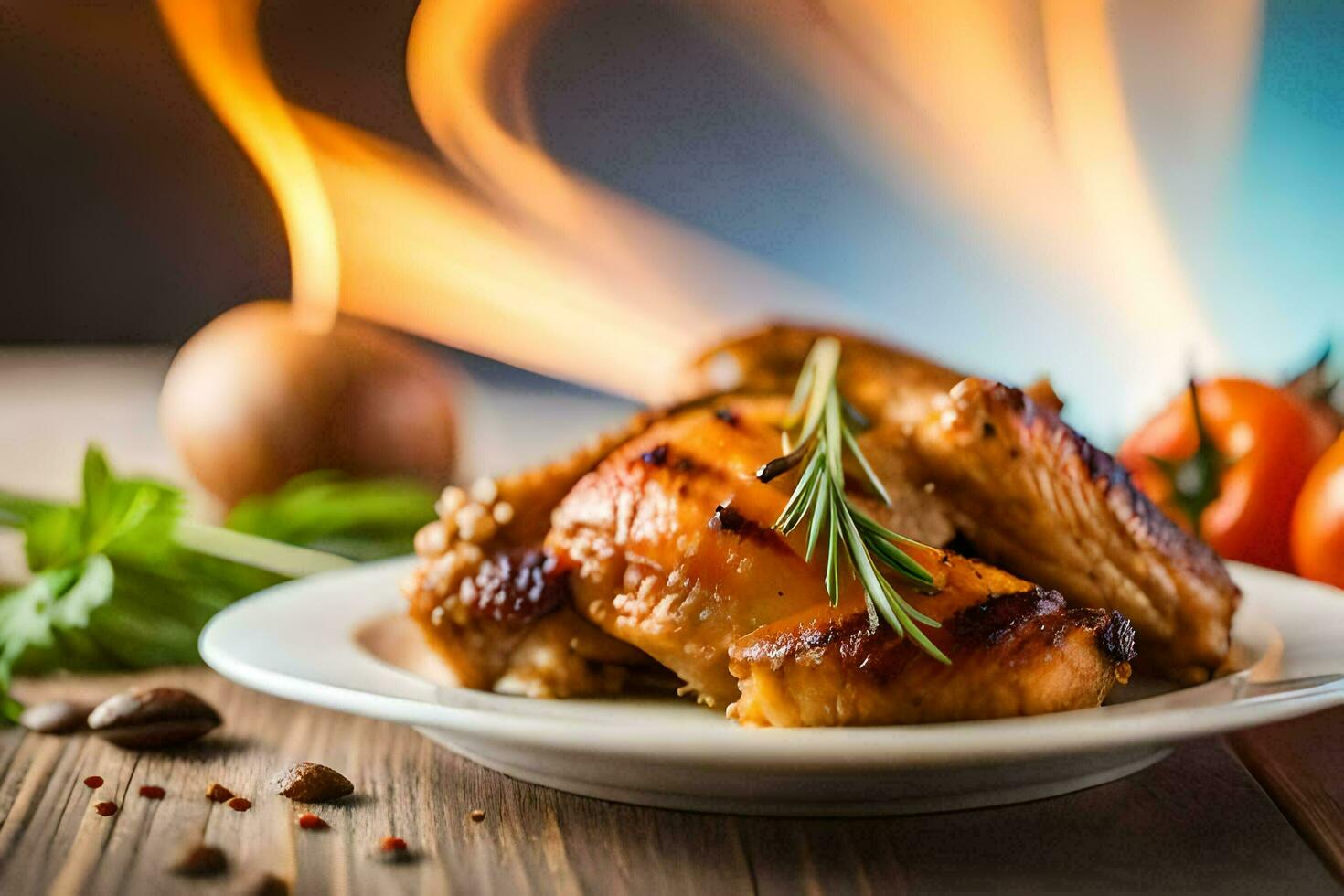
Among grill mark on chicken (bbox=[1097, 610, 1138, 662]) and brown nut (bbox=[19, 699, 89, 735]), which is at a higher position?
grill mark on chicken (bbox=[1097, 610, 1138, 662])

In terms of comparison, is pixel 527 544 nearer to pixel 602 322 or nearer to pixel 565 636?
pixel 565 636

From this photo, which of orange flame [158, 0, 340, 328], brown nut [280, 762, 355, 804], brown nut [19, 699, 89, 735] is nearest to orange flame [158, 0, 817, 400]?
orange flame [158, 0, 340, 328]

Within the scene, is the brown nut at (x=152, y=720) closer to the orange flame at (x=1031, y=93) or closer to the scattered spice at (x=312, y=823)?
the scattered spice at (x=312, y=823)

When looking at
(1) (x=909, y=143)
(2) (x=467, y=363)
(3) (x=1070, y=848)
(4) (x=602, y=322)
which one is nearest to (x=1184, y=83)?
(1) (x=909, y=143)

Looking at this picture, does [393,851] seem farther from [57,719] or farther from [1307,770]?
[1307,770]

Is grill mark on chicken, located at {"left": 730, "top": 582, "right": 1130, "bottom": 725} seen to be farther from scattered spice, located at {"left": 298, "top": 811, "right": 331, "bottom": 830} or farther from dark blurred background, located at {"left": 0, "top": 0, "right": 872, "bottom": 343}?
dark blurred background, located at {"left": 0, "top": 0, "right": 872, "bottom": 343}

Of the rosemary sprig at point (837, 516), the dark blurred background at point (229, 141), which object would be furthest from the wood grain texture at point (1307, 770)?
the dark blurred background at point (229, 141)

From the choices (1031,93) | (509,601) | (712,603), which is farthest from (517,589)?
(1031,93)
